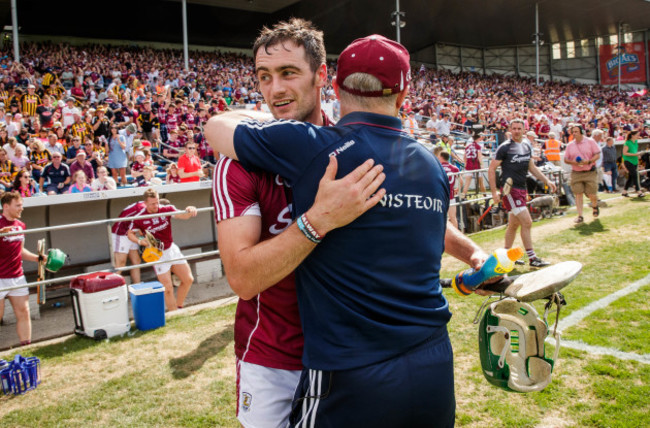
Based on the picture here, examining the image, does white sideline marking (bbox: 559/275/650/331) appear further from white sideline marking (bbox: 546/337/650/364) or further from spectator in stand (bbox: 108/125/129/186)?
spectator in stand (bbox: 108/125/129/186)

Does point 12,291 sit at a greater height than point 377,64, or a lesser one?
lesser

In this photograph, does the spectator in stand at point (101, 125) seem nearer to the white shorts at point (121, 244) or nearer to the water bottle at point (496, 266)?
the white shorts at point (121, 244)

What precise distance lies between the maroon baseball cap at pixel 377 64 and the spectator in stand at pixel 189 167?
9755mm

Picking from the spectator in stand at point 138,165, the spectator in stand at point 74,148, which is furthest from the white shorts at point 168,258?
the spectator in stand at point 74,148

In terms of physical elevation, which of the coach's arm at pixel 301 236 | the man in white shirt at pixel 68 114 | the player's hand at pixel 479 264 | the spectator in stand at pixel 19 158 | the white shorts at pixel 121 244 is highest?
the man in white shirt at pixel 68 114

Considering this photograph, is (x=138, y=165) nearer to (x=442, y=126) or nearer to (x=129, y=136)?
(x=129, y=136)

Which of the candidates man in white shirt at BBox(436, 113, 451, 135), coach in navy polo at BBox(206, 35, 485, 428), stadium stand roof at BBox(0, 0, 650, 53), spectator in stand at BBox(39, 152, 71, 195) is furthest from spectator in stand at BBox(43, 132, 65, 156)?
stadium stand roof at BBox(0, 0, 650, 53)

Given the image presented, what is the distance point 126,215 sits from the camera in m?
7.61

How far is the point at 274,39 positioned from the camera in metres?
1.99

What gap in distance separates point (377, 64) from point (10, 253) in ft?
21.7

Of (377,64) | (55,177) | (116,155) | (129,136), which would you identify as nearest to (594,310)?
(377,64)

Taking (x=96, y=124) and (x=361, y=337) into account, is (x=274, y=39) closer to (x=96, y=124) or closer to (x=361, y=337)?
(x=361, y=337)

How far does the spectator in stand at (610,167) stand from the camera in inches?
654

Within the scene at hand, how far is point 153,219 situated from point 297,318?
6362 millimetres
